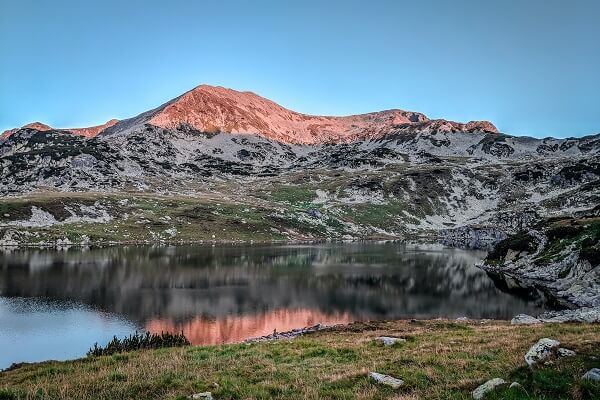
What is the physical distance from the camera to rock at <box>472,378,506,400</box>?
14392 mm

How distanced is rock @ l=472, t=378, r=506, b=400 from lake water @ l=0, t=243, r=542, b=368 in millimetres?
36843

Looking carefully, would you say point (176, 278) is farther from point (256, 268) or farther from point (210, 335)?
point (210, 335)

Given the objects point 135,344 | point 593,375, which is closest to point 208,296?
point 135,344

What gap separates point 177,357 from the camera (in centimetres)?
2730

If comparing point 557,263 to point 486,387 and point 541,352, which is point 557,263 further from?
point 486,387

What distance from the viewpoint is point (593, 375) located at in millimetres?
14164

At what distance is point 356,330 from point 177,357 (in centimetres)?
2244

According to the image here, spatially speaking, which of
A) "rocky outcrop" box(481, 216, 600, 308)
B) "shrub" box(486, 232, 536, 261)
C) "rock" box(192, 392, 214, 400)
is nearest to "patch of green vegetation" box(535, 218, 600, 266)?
"rocky outcrop" box(481, 216, 600, 308)

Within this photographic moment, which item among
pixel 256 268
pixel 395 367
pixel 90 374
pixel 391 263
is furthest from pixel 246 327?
pixel 391 263

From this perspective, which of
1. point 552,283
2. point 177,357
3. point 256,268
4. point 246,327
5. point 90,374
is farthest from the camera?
point 256,268

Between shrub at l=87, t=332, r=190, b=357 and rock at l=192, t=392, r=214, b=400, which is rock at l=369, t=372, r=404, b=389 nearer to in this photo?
rock at l=192, t=392, r=214, b=400

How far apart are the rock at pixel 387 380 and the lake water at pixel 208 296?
32584 mm

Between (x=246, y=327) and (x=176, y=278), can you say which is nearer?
(x=246, y=327)

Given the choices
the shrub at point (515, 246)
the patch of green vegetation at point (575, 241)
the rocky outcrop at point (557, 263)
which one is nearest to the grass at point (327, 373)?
the rocky outcrop at point (557, 263)
